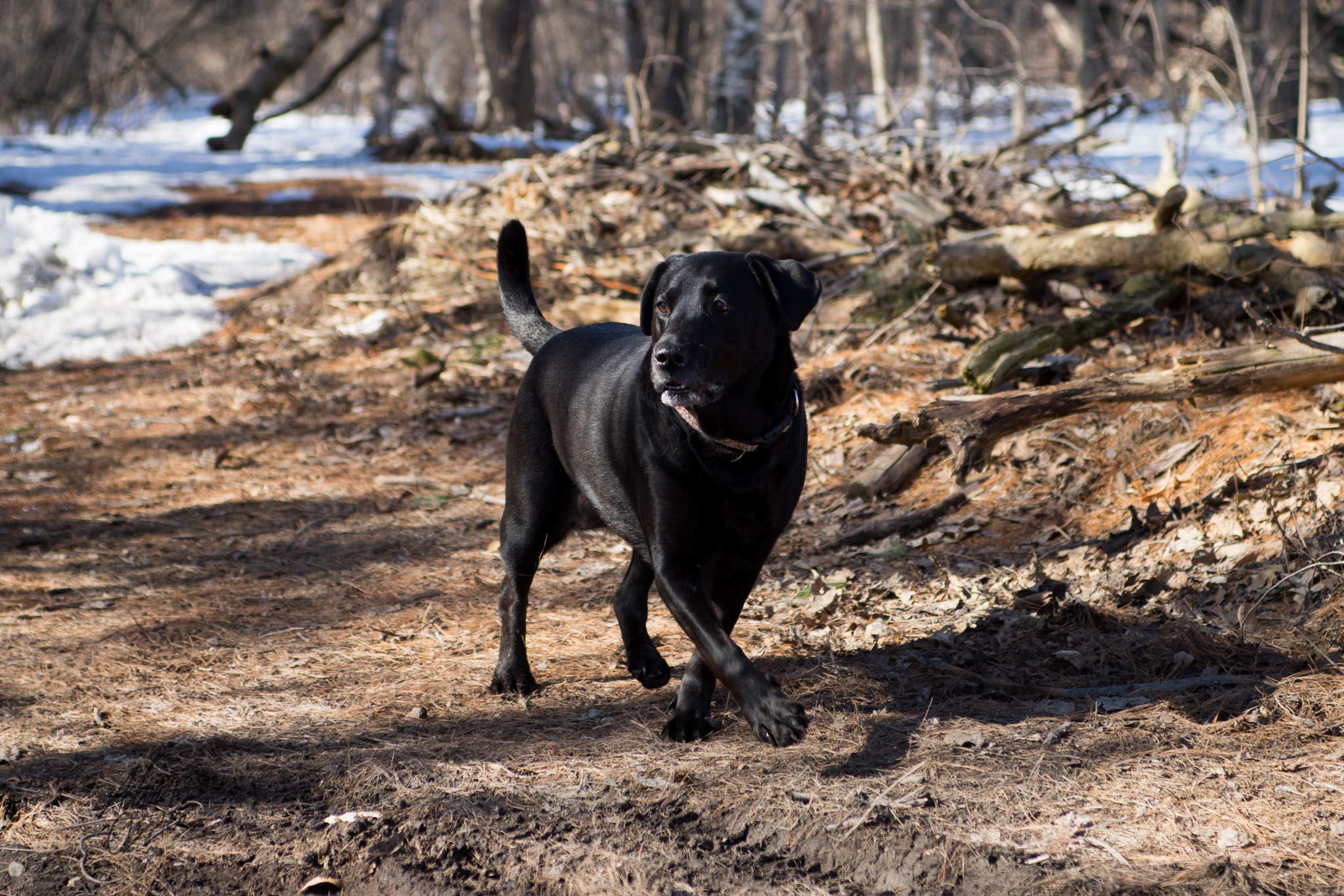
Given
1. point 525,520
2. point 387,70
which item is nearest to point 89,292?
point 525,520

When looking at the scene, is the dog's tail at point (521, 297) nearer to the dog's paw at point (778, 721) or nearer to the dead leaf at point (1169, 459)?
the dog's paw at point (778, 721)

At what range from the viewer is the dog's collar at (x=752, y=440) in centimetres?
314

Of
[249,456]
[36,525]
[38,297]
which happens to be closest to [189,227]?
[38,297]

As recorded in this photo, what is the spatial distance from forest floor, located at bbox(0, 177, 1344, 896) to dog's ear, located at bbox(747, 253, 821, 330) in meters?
1.23

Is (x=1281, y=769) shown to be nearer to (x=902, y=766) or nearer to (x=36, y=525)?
(x=902, y=766)

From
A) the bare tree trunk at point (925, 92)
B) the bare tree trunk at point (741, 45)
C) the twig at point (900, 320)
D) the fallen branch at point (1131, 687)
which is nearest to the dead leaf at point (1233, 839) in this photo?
the fallen branch at point (1131, 687)

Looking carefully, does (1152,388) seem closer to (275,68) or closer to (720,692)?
(720,692)

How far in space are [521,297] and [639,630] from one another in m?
1.49

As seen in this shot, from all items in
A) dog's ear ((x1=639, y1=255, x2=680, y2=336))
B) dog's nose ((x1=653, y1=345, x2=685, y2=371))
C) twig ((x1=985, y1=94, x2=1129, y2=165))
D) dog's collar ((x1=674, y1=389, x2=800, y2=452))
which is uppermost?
twig ((x1=985, y1=94, x2=1129, y2=165))

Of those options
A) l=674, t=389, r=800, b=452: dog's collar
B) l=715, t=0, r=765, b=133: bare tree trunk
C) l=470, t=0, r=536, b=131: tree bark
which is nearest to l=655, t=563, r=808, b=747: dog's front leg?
l=674, t=389, r=800, b=452: dog's collar

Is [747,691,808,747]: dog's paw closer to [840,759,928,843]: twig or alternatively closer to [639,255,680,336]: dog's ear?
[840,759,928,843]: twig

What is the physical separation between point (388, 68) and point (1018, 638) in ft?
70.6

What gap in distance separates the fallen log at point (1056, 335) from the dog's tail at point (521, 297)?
2323 millimetres

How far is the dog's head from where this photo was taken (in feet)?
9.96
